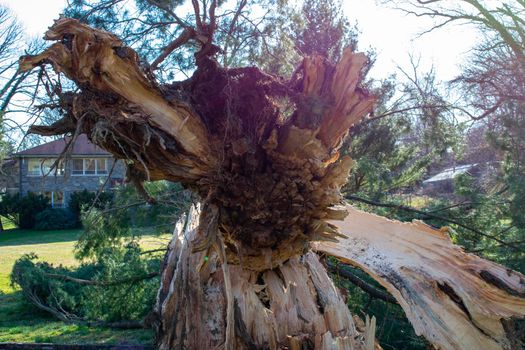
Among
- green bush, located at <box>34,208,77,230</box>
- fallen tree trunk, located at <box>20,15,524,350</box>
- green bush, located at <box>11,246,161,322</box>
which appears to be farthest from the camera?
green bush, located at <box>34,208,77,230</box>

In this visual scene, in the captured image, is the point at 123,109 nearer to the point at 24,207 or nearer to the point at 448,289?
the point at 448,289

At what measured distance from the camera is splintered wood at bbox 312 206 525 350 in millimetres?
3250

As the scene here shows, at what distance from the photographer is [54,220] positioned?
78.7 ft

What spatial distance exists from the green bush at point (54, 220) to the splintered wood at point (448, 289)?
2285 cm

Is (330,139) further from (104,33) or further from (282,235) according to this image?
(104,33)

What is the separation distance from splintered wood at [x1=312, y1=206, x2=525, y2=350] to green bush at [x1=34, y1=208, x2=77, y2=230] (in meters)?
22.8

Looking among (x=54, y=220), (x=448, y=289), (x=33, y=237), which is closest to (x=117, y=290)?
(x=448, y=289)

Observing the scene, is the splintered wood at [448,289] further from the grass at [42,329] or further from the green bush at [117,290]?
the green bush at [117,290]

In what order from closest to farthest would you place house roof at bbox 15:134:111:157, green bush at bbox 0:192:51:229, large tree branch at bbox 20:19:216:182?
large tree branch at bbox 20:19:216:182, house roof at bbox 15:134:111:157, green bush at bbox 0:192:51:229

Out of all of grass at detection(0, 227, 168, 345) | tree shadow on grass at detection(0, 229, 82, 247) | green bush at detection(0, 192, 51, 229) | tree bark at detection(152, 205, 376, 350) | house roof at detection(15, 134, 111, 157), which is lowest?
grass at detection(0, 227, 168, 345)

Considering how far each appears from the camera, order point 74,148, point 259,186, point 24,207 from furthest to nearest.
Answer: point 24,207 < point 259,186 < point 74,148

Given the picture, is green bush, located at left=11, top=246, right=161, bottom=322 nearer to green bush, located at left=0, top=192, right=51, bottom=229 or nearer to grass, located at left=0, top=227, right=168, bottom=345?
grass, located at left=0, top=227, right=168, bottom=345

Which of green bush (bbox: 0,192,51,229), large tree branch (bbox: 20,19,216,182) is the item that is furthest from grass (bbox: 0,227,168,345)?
green bush (bbox: 0,192,51,229)

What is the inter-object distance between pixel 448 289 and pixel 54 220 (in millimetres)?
23513
